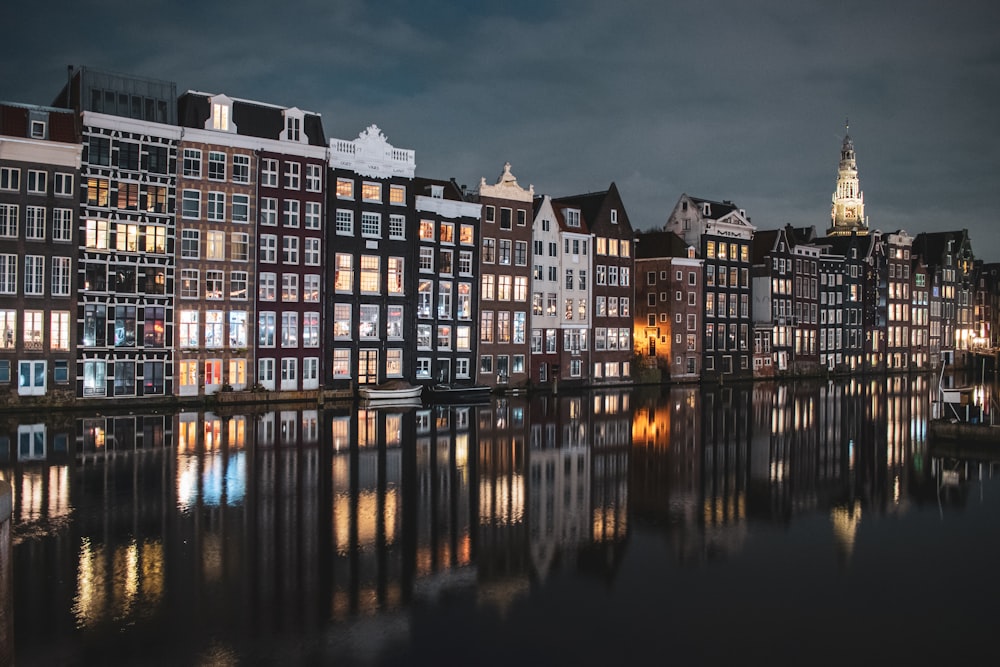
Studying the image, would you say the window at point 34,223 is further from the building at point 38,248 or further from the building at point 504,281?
the building at point 504,281

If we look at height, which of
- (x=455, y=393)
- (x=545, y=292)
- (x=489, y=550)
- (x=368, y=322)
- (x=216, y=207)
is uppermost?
(x=216, y=207)

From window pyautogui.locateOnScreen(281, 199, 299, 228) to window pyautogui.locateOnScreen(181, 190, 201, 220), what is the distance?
20.5ft

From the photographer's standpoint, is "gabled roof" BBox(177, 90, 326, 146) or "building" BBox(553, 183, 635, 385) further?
"building" BBox(553, 183, 635, 385)

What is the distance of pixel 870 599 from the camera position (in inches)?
818

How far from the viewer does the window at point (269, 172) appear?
65.7 meters

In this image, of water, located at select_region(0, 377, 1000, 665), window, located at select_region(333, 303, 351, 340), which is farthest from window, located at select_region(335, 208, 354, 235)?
water, located at select_region(0, 377, 1000, 665)

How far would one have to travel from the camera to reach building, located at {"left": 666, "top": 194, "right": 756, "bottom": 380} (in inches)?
3964

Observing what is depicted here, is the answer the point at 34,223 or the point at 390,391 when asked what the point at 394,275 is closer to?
the point at 390,391

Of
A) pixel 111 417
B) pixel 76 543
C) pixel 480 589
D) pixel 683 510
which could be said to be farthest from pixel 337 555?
pixel 111 417

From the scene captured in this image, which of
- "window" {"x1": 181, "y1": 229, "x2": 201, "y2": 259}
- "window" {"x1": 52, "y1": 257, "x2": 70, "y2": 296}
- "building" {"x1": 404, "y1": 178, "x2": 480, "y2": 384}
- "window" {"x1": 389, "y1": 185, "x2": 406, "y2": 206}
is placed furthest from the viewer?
"building" {"x1": 404, "y1": 178, "x2": 480, "y2": 384}

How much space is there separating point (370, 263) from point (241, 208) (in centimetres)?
1122

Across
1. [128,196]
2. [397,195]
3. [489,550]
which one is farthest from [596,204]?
[489,550]

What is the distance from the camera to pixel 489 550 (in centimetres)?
2389

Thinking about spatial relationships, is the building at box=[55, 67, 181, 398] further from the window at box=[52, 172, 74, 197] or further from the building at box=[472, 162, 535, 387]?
the building at box=[472, 162, 535, 387]
